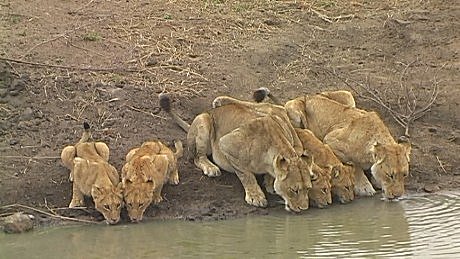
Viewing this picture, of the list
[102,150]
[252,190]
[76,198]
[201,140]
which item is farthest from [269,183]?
[76,198]

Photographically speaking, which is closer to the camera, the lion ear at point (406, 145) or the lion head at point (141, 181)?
the lion head at point (141, 181)

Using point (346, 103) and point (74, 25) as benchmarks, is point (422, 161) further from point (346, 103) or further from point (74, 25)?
point (74, 25)

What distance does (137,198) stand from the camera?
9359 mm

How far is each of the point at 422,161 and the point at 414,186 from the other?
565 millimetres

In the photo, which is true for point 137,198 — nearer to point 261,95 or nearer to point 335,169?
point 335,169

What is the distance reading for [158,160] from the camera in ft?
32.2

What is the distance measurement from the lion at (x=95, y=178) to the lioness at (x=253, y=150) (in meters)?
1.03

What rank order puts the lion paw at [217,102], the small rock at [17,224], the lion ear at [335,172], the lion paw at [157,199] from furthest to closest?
the lion paw at [217,102]
the lion ear at [335,172]
the lion paw at [157,199]
the small rock at [17,224]

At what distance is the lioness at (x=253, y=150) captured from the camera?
9.60m

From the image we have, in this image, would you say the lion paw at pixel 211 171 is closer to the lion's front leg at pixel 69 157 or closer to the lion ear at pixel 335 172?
the lion ear at pixel 335 172

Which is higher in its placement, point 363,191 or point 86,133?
point 86,133

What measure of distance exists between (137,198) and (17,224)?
1.05 metres

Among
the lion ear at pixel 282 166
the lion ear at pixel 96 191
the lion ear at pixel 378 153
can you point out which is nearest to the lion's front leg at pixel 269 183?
the lion ear at pixel 282 166

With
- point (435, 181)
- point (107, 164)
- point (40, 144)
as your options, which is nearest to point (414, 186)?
point (435, 181)
